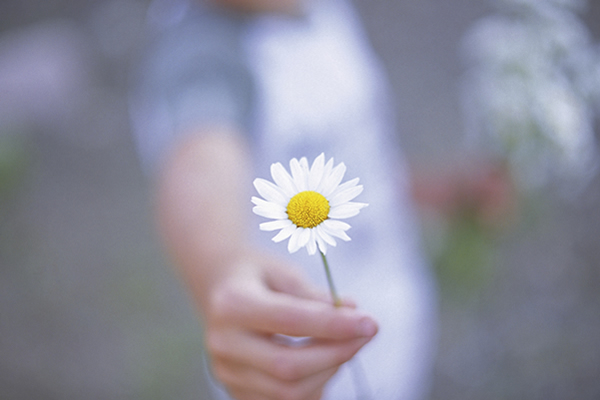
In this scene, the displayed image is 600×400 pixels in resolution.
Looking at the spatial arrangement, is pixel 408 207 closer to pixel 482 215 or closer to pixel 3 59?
pixel 482 215

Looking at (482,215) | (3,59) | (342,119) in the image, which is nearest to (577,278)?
(482,215)

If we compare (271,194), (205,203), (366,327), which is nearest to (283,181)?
(271,194)

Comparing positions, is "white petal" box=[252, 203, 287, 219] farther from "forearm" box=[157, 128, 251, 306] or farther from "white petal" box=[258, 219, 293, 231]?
"forearm" box=[157, 128, 251, 306]

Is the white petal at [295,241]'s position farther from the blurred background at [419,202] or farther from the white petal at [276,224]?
the blurred background at [419,202]

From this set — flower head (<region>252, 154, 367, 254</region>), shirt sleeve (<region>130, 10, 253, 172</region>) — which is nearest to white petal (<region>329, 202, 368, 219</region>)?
flower head (<region>252, 154, 367, 254</region>)

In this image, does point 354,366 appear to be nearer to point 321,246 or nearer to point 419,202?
point 321,246
